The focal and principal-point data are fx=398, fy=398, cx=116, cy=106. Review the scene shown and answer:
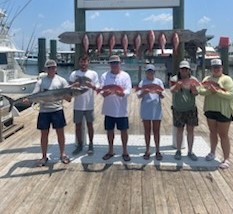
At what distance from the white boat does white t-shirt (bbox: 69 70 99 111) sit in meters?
11.9

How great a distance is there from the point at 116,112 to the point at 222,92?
5.12ft

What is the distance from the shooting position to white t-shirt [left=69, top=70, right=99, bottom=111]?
20.4 ft

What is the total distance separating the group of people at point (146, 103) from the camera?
570 centimetres

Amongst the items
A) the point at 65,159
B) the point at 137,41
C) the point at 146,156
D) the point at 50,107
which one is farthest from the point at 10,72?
the point at 146,156

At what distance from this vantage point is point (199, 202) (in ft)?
14.7

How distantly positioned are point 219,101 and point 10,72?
17.3 m

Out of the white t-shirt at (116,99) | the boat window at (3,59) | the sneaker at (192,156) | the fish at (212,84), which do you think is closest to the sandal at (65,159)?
the white t-shirt at (116,99)

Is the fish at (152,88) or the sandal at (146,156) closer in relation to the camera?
the fish at (152,88)

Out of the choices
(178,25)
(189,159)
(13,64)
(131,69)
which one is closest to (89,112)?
(189,159)

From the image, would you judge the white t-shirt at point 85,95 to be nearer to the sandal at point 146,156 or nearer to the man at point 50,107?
the man at point 50,107

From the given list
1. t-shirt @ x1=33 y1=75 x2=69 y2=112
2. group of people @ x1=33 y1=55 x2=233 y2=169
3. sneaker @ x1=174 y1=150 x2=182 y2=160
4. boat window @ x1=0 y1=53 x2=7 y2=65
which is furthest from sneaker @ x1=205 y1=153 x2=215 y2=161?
boat window @ x1=0 y1=53 x2=7 y2=65

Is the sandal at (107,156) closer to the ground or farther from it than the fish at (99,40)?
closer to the ground

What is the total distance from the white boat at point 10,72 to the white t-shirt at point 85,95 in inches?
468

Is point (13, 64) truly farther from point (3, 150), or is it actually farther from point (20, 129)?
point (3, 150)
